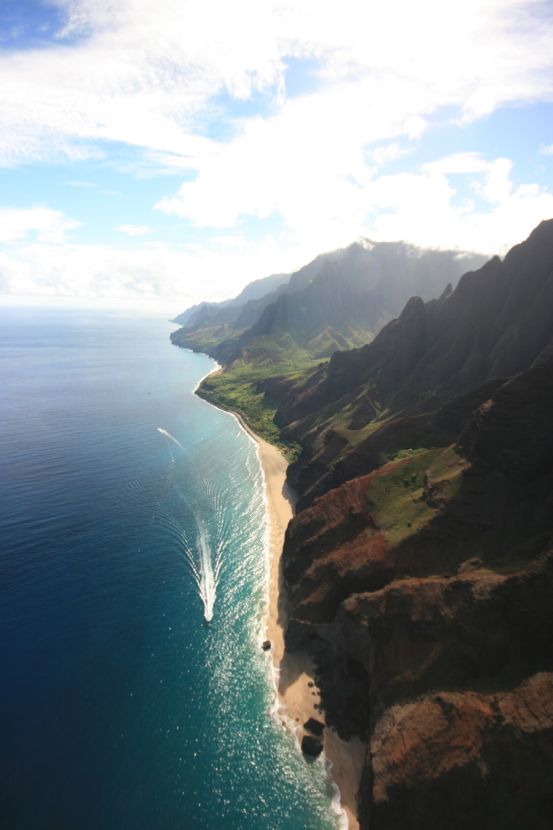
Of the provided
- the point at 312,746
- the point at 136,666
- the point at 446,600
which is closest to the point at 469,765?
the point at 446,600

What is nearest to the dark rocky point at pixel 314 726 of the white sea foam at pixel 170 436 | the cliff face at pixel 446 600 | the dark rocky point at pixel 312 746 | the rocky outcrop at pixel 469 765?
the dark rocky point at pixel 312 746

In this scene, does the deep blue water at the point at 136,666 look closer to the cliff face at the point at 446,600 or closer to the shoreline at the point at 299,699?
the shoreline at the point at 299,699

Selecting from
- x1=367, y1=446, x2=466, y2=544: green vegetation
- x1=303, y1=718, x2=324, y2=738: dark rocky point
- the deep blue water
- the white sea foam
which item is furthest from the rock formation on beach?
the white sea foam

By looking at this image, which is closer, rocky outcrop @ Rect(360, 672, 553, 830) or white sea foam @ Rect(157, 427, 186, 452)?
rocky outcrop @ Rect(360, 672, 553, 830)

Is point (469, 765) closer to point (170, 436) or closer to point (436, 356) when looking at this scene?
point (436, 356)

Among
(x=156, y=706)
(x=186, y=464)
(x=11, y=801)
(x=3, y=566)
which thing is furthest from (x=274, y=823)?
(x=186, y=464)

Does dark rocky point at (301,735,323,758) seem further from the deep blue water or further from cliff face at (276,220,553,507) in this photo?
cliff face at (276,220,553,507)
